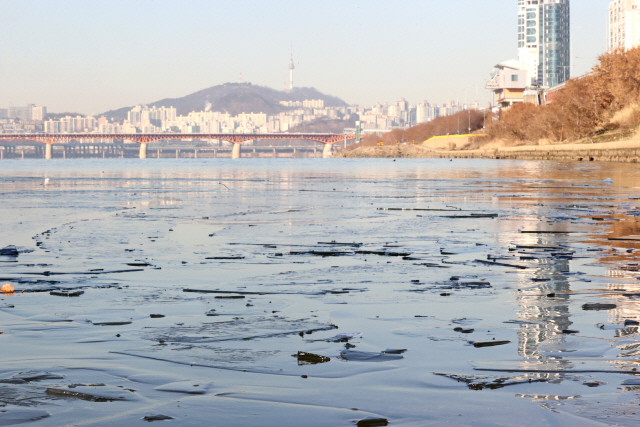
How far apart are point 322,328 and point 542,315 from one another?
168 cm

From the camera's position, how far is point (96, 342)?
17.5 feet

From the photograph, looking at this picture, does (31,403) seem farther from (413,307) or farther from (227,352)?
(413,307)

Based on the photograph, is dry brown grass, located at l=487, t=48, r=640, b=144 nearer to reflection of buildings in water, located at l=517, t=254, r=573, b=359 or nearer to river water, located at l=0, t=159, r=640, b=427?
river water, located at l=0, t=159, r=640, b=427

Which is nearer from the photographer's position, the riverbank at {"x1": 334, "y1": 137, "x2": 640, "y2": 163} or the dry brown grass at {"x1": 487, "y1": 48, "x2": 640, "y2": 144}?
the riverbank at {"x1": 334, "y1": 137, "x2": 640, "y2": 163}

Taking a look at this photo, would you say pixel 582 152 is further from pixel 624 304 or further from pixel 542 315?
pixel 542 315

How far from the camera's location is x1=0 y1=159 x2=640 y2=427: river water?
397 centimetres

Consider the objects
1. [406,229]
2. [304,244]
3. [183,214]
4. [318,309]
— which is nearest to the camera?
[318,309]

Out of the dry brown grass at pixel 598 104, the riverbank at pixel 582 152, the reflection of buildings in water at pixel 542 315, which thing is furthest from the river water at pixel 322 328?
the dry brown grass at pixel 598 104

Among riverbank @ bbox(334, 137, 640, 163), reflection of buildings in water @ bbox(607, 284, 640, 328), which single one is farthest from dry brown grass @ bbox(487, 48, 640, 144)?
reflection of buildings in water @ bbox(607, 284, 640, 328)

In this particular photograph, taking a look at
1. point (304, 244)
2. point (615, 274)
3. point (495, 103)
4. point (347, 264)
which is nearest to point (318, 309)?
point (347, 264)

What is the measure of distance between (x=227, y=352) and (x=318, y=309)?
1.59 metres

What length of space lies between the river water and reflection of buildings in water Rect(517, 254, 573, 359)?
0.02m

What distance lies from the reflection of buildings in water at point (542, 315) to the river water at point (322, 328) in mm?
17

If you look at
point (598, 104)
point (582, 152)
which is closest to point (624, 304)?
point (582, 152)
